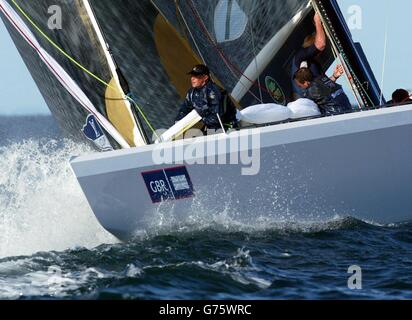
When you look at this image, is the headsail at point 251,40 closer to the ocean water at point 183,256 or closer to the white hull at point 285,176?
the ocean water at point 183,256

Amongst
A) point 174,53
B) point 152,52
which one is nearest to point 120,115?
point 152,52

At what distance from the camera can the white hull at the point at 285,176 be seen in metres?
7.24

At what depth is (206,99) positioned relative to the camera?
7.78 metres

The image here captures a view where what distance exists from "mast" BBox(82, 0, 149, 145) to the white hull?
0.87 metres

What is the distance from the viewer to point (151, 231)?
297 inches

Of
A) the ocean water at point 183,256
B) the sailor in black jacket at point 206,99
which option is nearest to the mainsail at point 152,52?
the sailor in black jacket at point 206,99

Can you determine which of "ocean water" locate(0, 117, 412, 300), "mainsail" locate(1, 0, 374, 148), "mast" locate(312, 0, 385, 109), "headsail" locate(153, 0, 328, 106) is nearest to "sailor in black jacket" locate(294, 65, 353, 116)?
"mast" locate(312, 0, 385, 109)

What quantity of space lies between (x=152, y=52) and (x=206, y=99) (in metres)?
2.02

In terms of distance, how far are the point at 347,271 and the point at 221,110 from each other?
172cm

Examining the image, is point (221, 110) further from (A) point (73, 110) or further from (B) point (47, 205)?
(A) point (73, 110)

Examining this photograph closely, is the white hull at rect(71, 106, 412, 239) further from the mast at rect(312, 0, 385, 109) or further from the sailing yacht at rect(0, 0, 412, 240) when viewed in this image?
the mast at rect(312, 0, 385, 109)
